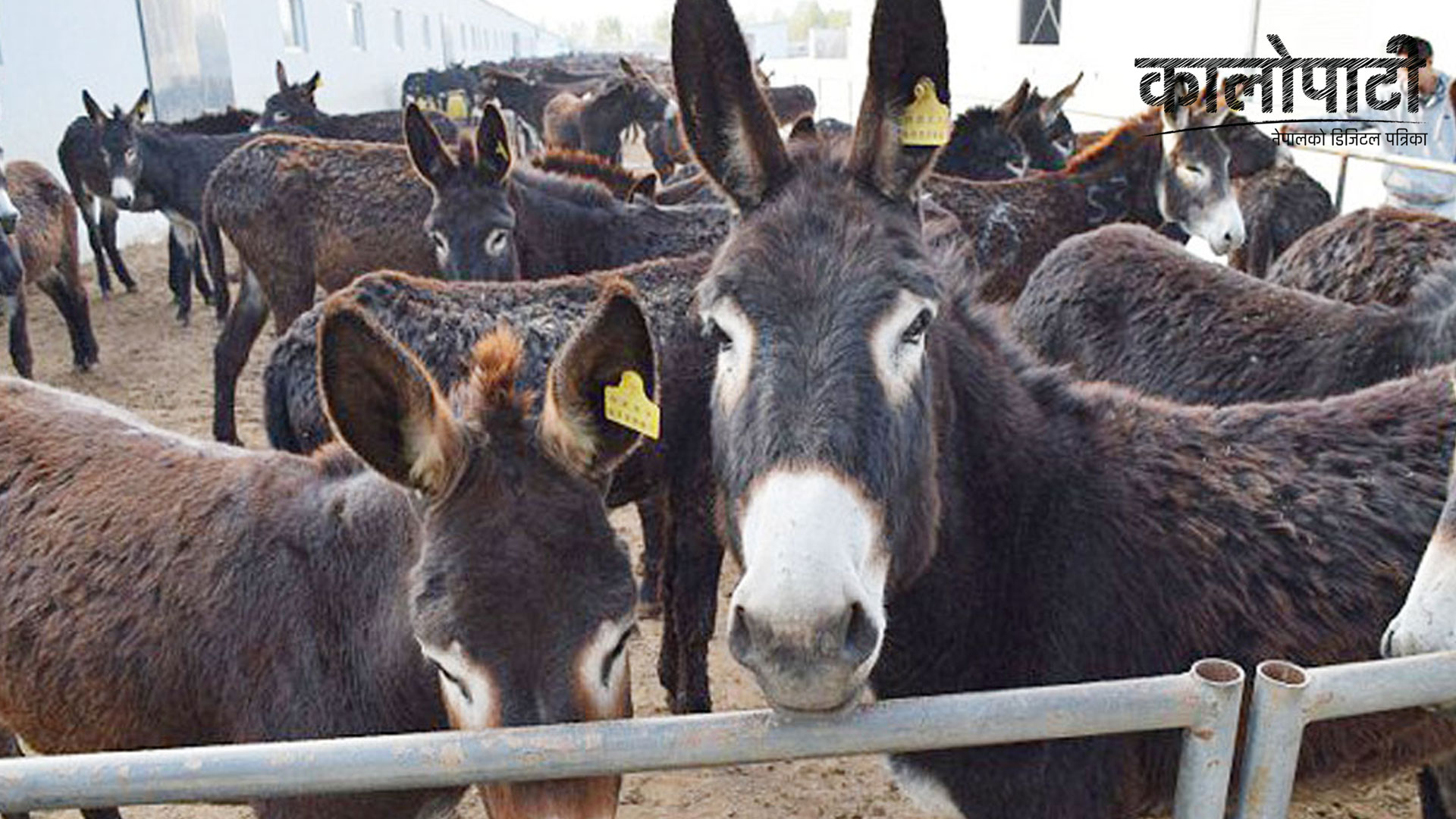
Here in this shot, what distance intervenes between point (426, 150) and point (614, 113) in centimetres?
1079

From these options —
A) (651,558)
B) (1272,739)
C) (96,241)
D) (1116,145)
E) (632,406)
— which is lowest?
(651,558)

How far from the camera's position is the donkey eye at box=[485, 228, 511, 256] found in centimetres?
639

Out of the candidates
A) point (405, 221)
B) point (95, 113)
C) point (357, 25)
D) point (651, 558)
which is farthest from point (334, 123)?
point (357, 25)

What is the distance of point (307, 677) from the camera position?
7.77 feet

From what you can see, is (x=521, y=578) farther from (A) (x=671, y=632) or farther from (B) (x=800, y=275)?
(A) (x=671, y=632)

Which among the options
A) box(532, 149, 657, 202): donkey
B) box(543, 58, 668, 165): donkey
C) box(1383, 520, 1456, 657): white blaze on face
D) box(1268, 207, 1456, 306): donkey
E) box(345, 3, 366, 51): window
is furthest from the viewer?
box(345, 3, 366, 51): window

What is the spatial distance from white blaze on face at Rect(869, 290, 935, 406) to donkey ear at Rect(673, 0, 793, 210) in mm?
478

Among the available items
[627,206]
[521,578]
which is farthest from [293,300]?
[521,578]

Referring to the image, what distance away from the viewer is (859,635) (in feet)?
5.27

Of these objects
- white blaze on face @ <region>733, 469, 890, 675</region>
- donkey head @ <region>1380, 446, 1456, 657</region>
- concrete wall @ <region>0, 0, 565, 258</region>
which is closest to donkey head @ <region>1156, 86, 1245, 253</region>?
donkey head @ <region>1380, 446, 1456, 657</region>

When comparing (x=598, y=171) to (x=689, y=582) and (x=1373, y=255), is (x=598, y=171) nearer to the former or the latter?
(x=689, y=582)

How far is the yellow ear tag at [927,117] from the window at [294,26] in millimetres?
29905

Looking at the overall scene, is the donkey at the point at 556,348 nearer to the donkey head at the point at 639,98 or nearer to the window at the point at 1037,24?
the donkey head at the point at 639,98

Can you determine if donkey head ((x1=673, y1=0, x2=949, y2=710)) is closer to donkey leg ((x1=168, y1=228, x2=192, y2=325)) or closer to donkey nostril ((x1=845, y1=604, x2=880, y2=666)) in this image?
donkey nostril ((x1=845, y1=604, x2=880, y2=666))
